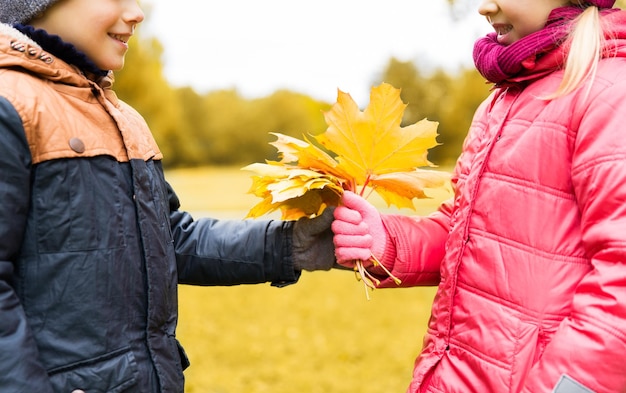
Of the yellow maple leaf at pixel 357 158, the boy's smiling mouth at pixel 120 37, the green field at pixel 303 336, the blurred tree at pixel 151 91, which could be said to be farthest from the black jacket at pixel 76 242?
the blurred tree at pixel 151 91

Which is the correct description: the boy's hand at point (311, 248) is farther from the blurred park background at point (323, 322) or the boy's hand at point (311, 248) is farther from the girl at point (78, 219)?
the girl at point (78, 219)

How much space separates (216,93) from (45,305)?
16.6 metres

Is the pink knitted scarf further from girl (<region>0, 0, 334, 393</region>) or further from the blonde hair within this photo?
girl (<region>0, 0, 334, 393</region>)

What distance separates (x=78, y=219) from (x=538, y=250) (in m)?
0.98

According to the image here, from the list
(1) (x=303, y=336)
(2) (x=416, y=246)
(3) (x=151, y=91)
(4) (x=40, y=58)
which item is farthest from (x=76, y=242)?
(3) (x=151, y=91)

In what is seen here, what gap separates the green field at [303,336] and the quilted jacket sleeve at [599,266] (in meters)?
1.73

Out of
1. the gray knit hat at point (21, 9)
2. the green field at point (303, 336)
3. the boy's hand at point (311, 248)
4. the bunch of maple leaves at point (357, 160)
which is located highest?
the gray knit hat at point (21, 9)

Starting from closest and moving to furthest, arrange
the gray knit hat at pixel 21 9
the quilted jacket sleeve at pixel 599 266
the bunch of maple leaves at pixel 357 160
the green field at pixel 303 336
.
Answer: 1. the quilted jacket sleeve at pixel 599 266
2. the gray knit hat at pixel 21 9
3. the bunch of maple leaves at pixel 357 160
4. the green field at pixel 303 336

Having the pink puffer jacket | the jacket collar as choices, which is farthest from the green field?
the jacket collar

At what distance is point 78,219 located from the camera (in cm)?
146

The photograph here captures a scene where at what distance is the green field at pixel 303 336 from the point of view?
Answer: 4113mm

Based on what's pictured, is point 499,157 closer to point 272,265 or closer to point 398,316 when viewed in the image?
point 272,265

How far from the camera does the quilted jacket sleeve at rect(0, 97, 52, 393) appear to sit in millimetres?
1299

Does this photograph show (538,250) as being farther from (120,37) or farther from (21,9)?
(21,9)
